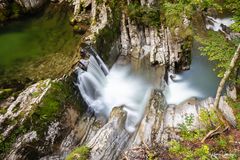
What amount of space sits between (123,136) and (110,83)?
13.3ft

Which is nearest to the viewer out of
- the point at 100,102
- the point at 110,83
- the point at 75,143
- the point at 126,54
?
the point at 75,143

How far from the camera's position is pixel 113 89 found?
14.8m

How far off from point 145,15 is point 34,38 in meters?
6.38

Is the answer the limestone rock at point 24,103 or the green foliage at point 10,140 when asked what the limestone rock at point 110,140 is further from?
the limestone rock at point 24,103

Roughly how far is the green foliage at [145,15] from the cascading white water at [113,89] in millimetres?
2763

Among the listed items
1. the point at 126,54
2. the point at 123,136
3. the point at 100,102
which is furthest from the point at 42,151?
the point at 126,54

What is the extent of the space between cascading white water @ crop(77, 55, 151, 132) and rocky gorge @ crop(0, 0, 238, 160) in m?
0.25

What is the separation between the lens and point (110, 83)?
15180 millimetres

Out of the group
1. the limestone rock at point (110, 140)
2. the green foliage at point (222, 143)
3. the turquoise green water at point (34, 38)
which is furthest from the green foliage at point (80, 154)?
the turquoise green water at point (34, 38)

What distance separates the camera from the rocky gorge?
10.6 meters

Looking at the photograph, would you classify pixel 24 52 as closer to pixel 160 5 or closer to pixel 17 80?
pixel 17 80

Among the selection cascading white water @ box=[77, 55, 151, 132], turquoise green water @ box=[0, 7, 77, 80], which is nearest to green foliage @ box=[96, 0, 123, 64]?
cascading white water @ box=[77, 55, 151, 132]

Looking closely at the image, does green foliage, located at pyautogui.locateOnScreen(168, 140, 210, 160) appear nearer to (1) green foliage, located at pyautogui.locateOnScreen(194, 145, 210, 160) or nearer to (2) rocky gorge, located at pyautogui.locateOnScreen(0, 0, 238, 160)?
(1) green foliage, located at pyautogui.locateOnScreen(194, 145, 210, 160)

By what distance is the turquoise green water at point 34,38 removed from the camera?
15266 mm
